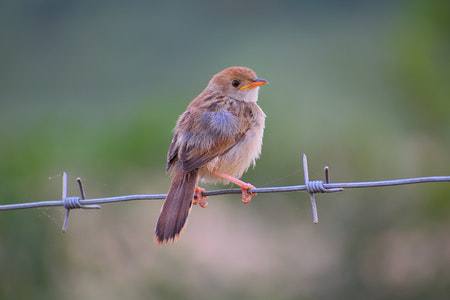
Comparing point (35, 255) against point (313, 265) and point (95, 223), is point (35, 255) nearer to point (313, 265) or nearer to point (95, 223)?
point (95, 223)

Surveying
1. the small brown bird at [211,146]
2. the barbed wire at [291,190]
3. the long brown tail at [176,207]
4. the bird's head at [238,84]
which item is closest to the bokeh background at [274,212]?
the bird's head at [238,84]

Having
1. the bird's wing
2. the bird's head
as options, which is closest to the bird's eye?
the bird's head

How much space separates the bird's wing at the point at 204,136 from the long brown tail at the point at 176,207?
0.31ft

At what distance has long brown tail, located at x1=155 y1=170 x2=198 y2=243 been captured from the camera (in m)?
6.24

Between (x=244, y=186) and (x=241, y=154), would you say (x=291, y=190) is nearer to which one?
(x=244, y=186)

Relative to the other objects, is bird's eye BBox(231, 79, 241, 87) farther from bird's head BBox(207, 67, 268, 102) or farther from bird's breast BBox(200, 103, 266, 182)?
bird's breast BBox(200, 103, 266, 182)

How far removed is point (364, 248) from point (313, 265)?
2.04 ft

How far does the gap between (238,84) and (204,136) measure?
3.51 feet

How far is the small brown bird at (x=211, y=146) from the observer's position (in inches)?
270

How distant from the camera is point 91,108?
19.2m

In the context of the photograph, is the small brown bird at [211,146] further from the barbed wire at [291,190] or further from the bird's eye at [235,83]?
the barbed wire at [291,190]

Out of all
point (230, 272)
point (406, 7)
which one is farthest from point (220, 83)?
point (406, 7)

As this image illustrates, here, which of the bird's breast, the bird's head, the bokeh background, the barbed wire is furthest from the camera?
the bokeh background

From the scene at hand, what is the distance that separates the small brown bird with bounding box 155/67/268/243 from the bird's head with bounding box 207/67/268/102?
0.21m
